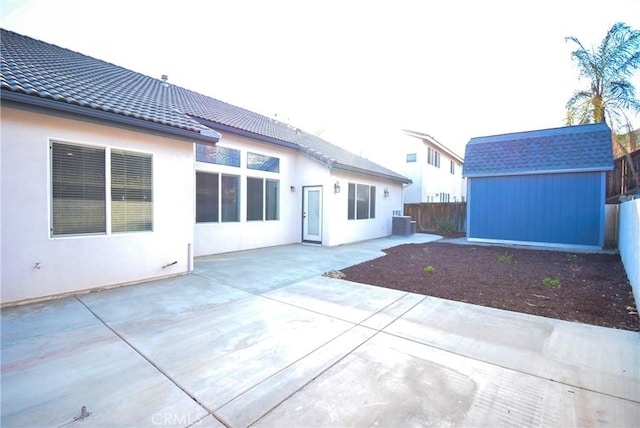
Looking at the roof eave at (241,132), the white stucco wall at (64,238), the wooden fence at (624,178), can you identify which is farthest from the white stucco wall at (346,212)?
the wooden fence at (624,178)

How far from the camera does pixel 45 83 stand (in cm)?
497

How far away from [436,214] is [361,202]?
21.1ft

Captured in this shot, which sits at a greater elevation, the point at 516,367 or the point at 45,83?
the point at 45,83

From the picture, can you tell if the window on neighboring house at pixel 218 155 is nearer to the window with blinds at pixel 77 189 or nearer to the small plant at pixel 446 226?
the window with blinds at pixel 77 189

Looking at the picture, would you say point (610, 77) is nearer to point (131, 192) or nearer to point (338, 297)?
point (338, 297)

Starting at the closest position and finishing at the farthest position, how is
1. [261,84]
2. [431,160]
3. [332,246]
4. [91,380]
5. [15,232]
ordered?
[91,380], [15,232], [332,246], [261,84], [431,160]

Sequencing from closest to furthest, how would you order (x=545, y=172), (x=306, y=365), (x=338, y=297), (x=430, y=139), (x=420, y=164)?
(x=306, y=365), (x=338, y=297), (x=545, y=172), (x=420, y=164), (x=430, y=139)

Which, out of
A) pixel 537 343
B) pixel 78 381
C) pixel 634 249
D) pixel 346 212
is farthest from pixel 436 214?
pixel 78 381

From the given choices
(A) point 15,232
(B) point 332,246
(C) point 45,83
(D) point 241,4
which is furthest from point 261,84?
(A) point 15,232

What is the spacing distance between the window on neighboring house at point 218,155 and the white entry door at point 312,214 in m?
2.96

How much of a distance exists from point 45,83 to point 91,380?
513 cm

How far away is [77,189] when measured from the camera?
4.97 metres

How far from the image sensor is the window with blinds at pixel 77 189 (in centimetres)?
478

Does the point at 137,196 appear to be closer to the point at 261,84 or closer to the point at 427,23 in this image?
the point at 427,23
